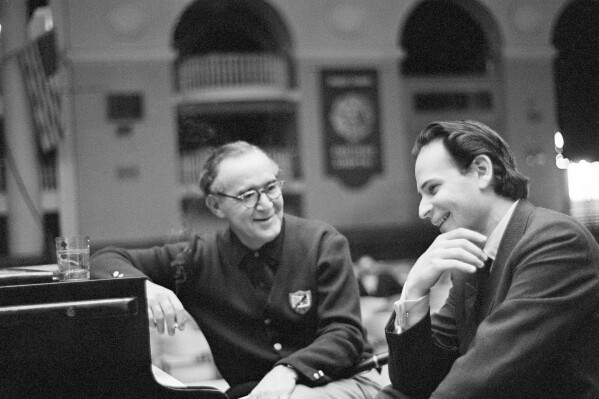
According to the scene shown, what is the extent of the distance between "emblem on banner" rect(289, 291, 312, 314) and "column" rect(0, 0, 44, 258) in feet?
12.5

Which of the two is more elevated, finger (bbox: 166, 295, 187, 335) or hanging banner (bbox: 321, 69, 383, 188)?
hanging banner (bbox: 321, 69, 383, 188)

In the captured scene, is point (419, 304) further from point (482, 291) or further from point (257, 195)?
point (257, 195)

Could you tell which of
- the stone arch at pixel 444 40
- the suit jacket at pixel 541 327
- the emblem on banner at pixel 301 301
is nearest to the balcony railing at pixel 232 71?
the stone arch at pixel 444 40

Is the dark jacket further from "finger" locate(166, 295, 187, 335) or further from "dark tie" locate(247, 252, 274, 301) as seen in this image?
"finger" locate(166, 295, 187, 335)

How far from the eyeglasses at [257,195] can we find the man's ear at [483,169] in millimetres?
680

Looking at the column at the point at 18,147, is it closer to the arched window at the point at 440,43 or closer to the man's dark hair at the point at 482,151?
the man's dark hair at the point at 482,151

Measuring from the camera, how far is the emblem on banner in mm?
2062

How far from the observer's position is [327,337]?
194 cm

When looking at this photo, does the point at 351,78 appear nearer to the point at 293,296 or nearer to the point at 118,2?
the point at 118,2

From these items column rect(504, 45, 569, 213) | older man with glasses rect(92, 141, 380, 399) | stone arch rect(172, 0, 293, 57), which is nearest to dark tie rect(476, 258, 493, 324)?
older man with glasses rect(92, 141, 380, 399)

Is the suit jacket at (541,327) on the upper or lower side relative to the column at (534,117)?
lower

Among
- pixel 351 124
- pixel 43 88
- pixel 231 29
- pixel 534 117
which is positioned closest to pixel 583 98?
pixel 43 88

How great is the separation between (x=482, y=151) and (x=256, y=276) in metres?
0.84

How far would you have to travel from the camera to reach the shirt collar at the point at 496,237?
1.52 metres
